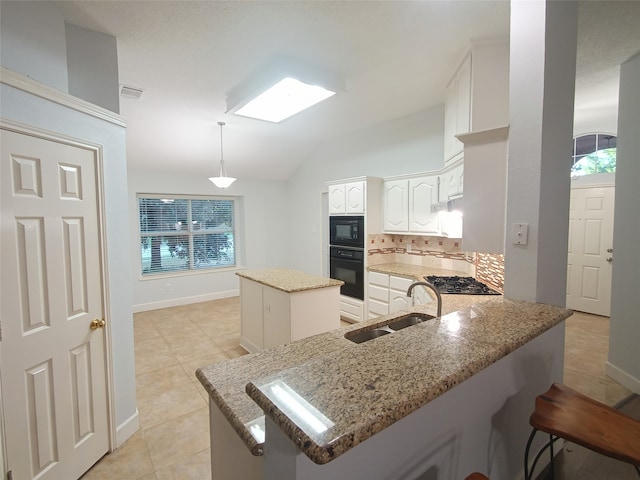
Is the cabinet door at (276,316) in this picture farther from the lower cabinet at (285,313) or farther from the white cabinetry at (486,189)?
the white cabinetry at (486,189)

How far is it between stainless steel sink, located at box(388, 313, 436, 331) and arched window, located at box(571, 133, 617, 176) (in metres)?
4.15

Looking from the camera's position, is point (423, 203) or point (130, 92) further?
point (423, 203)

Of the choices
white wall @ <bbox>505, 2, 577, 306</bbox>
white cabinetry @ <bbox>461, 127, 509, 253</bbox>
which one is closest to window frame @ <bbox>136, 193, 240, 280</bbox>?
white cabinetry @ <bbox>461, 127, 509, 253</bbox>

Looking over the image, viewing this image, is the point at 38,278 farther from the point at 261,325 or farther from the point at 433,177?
the point at 433,177

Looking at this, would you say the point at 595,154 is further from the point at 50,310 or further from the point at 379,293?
the point at 50,310

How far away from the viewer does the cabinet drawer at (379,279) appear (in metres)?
4.03

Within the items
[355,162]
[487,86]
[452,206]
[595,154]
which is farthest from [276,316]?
[595,154]

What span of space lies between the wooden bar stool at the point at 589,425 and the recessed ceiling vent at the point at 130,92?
148 inches

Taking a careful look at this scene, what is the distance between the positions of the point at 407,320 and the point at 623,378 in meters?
2.39

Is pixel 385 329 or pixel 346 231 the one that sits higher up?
pixel 346 231

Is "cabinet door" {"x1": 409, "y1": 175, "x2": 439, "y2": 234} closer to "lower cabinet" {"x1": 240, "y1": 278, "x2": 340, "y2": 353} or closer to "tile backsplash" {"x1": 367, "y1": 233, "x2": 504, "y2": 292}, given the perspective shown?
"tile backsplash" {"x1": 367, "y1": 233, "x2": 504, "y2": 292}

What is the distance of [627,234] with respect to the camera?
2.62 meters

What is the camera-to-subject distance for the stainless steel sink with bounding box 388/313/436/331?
1868mm

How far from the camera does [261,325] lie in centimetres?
347
